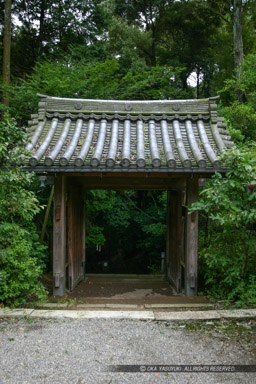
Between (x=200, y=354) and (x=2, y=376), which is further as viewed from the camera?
(x=200, y=354)

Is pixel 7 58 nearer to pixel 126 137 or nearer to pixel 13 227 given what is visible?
pixel 126 137

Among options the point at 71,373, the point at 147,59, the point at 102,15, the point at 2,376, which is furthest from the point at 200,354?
the point at 147,59

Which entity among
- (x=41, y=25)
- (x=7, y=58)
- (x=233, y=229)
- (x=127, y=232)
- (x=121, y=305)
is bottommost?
(x=127, y=232)

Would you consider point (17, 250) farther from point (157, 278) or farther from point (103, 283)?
point (157, 278)

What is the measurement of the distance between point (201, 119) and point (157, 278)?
Result: 15.3ft

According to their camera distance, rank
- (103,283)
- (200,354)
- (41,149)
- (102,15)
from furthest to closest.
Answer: (102,15) < (103,283) < (41,149) < (200,354)

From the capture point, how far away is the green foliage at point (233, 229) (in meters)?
4.44

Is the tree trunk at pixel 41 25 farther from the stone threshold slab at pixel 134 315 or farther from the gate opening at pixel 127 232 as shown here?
the stone threshold slab at pixel 134 315

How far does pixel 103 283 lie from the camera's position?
771 centimetres

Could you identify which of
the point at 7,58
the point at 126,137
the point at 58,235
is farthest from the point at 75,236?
the point at 7,58

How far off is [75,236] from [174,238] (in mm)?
2435

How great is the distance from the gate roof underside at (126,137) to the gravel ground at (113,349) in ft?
7.96

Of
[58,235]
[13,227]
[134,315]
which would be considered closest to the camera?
[134,315]

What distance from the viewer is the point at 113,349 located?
342 centimetres
